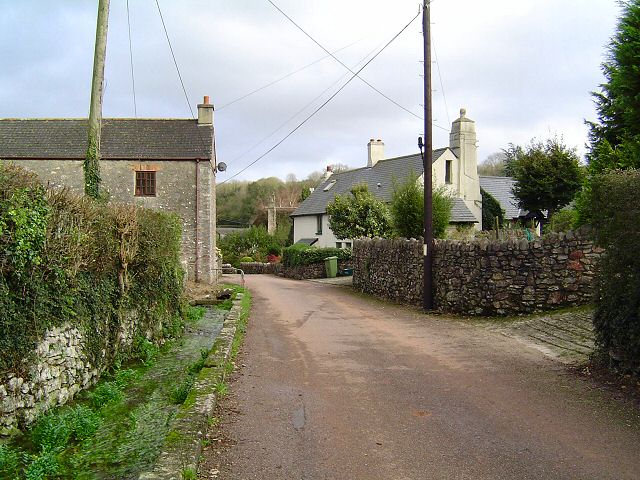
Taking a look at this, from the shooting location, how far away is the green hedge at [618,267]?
7.25 meters

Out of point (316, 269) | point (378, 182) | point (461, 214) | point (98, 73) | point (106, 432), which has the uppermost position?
point (378, 182)

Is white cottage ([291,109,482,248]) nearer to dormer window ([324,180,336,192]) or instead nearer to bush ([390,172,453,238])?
dormer window ([324,180,336,192])

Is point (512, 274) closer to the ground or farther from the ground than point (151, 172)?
closer to the ground

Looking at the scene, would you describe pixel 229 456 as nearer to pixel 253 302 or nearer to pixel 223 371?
pixel 223 371

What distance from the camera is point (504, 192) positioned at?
4478 centimetres

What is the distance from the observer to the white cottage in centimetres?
3891

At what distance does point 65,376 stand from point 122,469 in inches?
106

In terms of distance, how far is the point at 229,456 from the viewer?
5.25 metres

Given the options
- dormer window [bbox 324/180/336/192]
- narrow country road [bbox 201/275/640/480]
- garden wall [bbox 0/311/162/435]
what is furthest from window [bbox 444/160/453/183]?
garden wall [bbox 0/311/162/435]

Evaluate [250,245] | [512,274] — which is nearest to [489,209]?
[250,245]

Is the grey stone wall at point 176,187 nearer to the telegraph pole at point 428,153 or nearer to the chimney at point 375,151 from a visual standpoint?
the telegraph pole at point 428,153

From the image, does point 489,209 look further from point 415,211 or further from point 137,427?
point 137,427

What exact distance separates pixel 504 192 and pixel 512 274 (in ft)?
106

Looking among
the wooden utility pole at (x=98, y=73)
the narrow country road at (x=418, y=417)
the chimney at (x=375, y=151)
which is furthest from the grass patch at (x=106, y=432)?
the chimney at (x=375, y=151)
